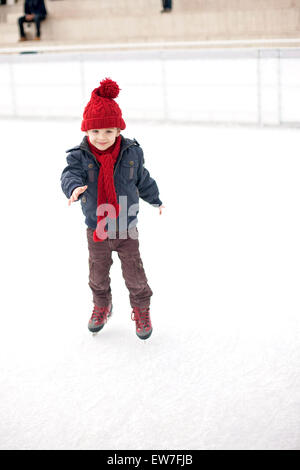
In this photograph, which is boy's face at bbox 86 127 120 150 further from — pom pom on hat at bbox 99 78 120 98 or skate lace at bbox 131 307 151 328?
skate lace at bbox 131 307 151 328

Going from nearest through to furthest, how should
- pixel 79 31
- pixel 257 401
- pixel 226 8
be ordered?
1. pixel 257 401
2. pixel 226 8
3. pixel 79 31

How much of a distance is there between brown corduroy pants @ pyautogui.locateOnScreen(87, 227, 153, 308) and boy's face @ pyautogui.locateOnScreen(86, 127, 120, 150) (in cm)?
37

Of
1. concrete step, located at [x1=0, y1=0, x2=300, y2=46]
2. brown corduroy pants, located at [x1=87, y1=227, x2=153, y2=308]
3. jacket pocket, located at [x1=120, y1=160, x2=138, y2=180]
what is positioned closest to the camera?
jacket pocket, located at [x1=120, y1=160, x2=138, y2=180]

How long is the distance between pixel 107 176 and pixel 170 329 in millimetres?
790

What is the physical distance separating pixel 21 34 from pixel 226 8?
13.2 ft

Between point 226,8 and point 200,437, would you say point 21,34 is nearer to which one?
point 226,8

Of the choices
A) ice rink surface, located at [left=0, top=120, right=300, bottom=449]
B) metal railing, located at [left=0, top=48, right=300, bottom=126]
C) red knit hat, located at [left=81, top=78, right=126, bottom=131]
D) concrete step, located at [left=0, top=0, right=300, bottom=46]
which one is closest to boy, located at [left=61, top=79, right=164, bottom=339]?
red knit hat, located at [left=81, top=78, right=126, bottom=131]

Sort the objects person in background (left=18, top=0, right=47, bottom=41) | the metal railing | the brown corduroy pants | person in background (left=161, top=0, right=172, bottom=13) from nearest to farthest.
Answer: the brown corduroy pants → the metal railing → person in background (left=161, top=0, right=172, bottom=13) → person in background (left=18, top=0, right=47, bottom=41)

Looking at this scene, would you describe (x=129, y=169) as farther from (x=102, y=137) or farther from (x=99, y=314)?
(x=99, y=314)

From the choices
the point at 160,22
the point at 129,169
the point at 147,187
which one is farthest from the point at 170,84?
the point at 129,169

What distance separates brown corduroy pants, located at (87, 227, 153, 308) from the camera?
8.06 ft

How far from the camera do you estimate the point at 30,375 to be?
7.63 ft

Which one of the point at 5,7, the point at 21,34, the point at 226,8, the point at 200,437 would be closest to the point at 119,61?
the point at 226,8

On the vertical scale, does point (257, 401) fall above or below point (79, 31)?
below
